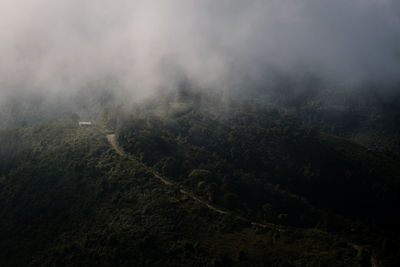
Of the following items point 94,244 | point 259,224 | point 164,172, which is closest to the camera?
point 94,244

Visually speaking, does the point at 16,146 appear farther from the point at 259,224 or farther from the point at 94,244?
the point at 259,224

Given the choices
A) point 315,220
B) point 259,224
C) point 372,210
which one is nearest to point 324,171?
point 372,210

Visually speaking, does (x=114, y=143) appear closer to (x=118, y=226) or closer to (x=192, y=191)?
(x=192, y=191)

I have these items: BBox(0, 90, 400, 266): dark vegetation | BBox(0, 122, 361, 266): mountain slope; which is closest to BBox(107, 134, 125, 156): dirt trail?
BBox(0, 90, 400, 266): dark vegetation

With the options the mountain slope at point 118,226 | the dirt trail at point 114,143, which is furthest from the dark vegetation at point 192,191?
the dirt trail at point 114,143

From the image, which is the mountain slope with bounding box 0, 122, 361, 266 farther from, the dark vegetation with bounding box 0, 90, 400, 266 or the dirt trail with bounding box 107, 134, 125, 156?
the dirt trail with bounding box 107, 134, 125, 156

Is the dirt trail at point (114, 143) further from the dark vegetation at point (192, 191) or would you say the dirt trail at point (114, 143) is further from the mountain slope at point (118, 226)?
the mountain slope at point (118, 226)

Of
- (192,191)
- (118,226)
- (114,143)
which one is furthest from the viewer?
(114,143)

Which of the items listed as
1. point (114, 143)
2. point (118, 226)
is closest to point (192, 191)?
point (118, 226)
